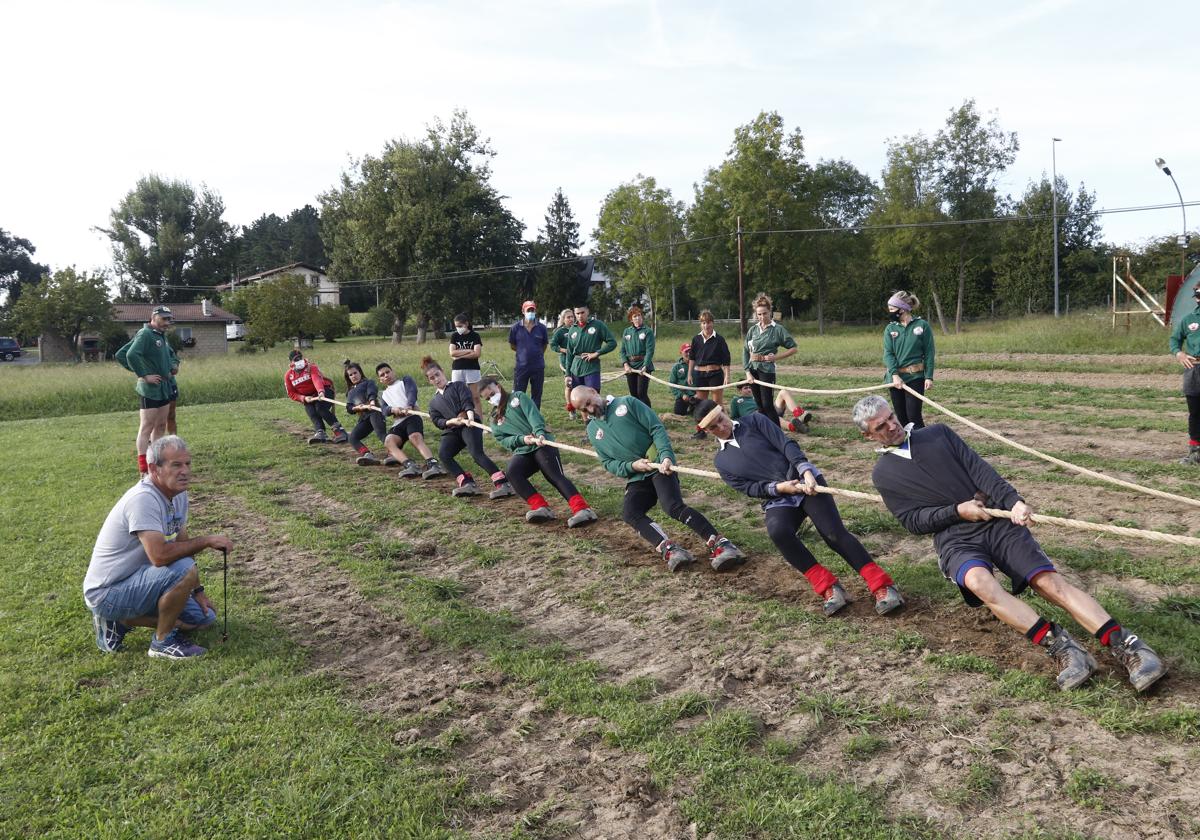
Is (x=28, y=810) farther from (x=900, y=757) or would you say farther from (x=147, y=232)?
(x=147, y=232)

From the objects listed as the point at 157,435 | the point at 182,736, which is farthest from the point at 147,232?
the point at 182,736

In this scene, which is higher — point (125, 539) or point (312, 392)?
point (312, 392)

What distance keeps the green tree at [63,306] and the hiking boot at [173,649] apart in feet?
160

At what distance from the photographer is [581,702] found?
13.5 feet

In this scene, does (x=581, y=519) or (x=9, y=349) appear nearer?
(x=581, y=519)

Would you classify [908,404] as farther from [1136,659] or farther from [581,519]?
[1136,659]

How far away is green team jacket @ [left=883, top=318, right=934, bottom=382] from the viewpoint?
352 inches

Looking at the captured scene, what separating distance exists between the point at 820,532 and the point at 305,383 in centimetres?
1011

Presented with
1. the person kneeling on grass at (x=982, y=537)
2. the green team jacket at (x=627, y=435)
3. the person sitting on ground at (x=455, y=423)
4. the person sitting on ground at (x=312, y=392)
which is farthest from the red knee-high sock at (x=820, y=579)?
the person sitting on ground at (x=312, y=392)

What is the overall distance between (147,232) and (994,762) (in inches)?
3091

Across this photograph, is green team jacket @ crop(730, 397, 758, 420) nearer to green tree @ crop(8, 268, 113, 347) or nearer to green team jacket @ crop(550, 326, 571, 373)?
green team jacket @ crop(550, 326, 571, 373)

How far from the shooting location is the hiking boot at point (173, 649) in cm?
480

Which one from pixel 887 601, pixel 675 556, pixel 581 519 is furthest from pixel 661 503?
pixel 887 601

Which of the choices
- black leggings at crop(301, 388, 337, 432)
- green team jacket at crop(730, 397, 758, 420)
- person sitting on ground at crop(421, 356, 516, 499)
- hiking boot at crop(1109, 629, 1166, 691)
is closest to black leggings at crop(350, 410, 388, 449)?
person sitting on ground at crop(421, 356, 516, 499)
